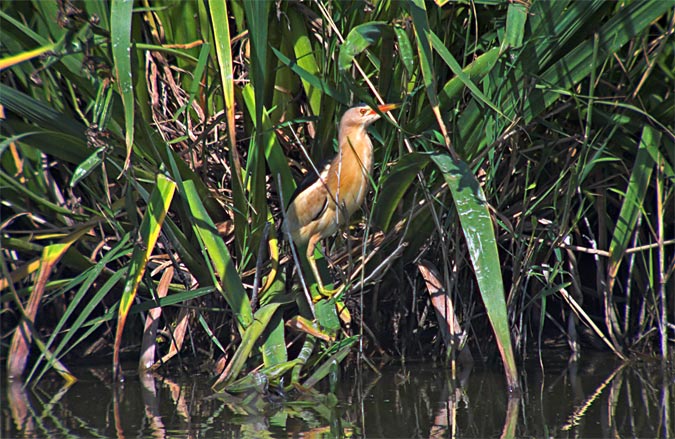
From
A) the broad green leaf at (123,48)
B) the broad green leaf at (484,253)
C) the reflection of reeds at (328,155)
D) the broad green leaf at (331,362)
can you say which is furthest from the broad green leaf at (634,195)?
the broad green leaf at (123,48)

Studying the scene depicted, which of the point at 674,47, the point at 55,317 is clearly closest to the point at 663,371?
the point at 674,47

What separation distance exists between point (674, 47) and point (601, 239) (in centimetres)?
62

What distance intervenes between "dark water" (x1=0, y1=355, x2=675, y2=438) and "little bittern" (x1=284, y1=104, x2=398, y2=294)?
0.41 metres

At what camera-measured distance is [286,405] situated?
2.18m

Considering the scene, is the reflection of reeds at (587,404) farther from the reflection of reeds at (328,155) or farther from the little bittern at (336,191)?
the little bittern at (336,191)

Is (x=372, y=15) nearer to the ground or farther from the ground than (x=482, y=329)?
farther from the ground

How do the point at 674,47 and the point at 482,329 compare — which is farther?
the point at 482,329

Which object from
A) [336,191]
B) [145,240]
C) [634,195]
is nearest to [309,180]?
[336,191]

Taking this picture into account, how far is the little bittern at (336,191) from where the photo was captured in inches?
96.8

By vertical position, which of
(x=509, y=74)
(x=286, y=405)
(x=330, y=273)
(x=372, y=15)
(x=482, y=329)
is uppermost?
(x=372, y=15)

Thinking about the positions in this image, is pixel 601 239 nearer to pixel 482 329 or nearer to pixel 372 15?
pixel 482 329

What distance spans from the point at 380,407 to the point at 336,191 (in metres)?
0.67

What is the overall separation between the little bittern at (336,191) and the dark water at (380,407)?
405mm

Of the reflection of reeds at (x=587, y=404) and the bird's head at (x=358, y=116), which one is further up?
the bird's head at (x=358, y=116)
